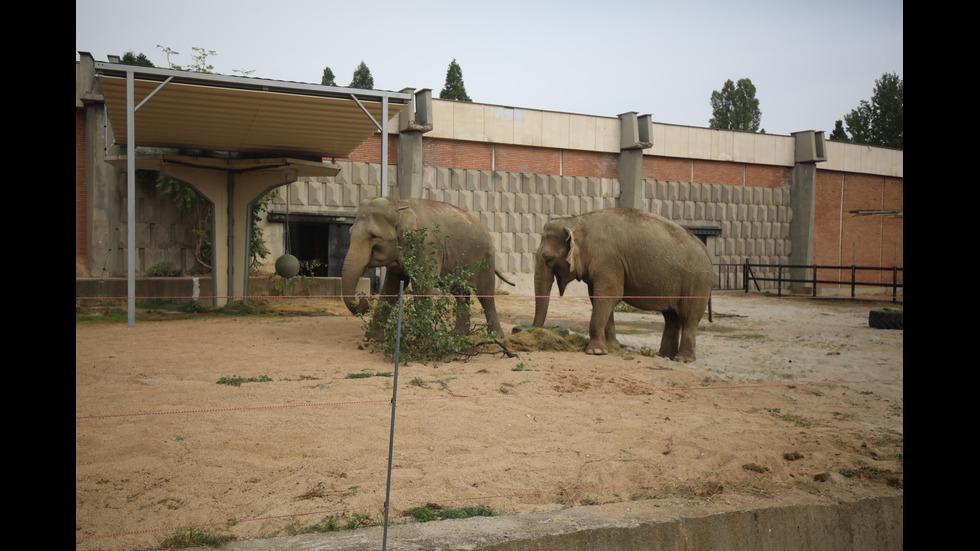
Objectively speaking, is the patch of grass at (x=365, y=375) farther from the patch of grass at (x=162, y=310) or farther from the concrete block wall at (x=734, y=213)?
the concrete block wall at (x=734, y=213)

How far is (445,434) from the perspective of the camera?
5.51 m

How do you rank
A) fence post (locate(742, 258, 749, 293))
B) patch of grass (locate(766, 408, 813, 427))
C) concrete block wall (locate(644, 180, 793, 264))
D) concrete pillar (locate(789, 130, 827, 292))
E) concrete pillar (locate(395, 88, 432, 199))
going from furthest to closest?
concrete pillar (locate(789, 130, 827, 292)) → fence post (locate(742, 258, 749, 293)) → concrete block wall (locate(644, 180, 793, 264)) → concrete pillar (locate(395, 88, 432, 199)) → patch of grass (locate(766, 408, 813, 427))

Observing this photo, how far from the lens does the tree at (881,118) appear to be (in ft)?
165

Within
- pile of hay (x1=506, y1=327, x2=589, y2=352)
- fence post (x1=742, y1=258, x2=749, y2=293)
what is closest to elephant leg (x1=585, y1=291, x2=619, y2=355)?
pile of hay (x1=506, y1=327, x2=589, y2=352)

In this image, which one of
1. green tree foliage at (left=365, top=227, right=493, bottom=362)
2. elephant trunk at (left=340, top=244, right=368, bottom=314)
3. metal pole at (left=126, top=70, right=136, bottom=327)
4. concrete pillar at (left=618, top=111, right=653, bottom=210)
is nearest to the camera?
green tree foliage at (left=365, top=227, right=493, bottom=362)

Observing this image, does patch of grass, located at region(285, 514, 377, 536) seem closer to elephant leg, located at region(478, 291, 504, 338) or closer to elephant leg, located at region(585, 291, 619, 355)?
elephant leg, located at region(585, 291, 619, 355)

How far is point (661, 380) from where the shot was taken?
816 cm

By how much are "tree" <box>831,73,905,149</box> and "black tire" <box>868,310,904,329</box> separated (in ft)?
133

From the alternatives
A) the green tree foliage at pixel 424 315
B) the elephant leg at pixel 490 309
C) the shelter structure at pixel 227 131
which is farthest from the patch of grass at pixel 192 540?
the shelter structure at pixel 227 131

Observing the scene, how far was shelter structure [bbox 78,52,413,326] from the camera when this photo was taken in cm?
1109

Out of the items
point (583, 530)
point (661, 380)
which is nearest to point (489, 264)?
point (661, 380)

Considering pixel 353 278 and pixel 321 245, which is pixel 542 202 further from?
Result: pixel 353 278

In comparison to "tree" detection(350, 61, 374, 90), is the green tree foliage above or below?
below
